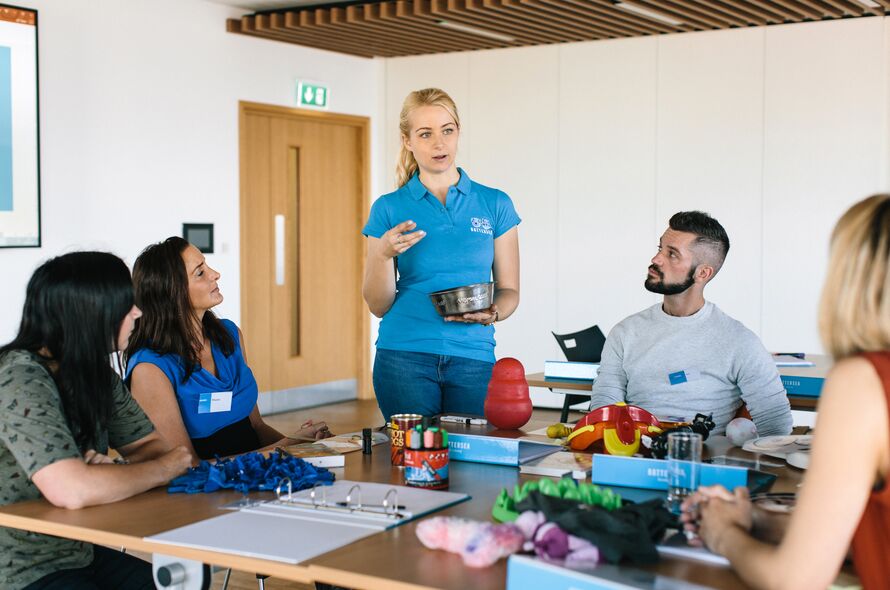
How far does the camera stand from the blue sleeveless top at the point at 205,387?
2924 mm

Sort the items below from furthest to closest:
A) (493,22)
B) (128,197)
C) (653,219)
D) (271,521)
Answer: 1. (653,219)
2. (493,22)
3. (128,197)
4. (271,521)

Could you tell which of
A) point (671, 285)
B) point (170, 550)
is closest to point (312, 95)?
point (671, 285)

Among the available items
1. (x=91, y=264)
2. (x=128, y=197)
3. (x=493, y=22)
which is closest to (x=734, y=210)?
(x=493, y=22)

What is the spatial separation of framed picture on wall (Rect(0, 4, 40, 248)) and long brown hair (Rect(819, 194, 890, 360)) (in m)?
5.44

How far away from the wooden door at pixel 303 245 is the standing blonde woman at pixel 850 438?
649cm

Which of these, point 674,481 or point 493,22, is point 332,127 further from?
point 674,481

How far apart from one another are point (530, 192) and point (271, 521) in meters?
6.61

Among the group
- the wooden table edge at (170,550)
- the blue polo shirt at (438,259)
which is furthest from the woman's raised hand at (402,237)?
the wooden table edge at (170,550)

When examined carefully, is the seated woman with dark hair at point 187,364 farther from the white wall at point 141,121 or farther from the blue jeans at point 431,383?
the white wall at point 141,121

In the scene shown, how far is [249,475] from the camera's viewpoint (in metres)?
2.26

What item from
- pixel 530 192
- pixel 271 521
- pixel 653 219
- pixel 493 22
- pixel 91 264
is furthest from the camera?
pixel 530 192

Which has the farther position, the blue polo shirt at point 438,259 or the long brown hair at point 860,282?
the blue polo shirt at point 438,259

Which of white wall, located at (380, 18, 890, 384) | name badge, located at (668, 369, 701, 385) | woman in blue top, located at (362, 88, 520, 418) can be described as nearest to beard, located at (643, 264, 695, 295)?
name badge, located at (668, 369, 701, 385)

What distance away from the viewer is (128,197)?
22.4 ft
